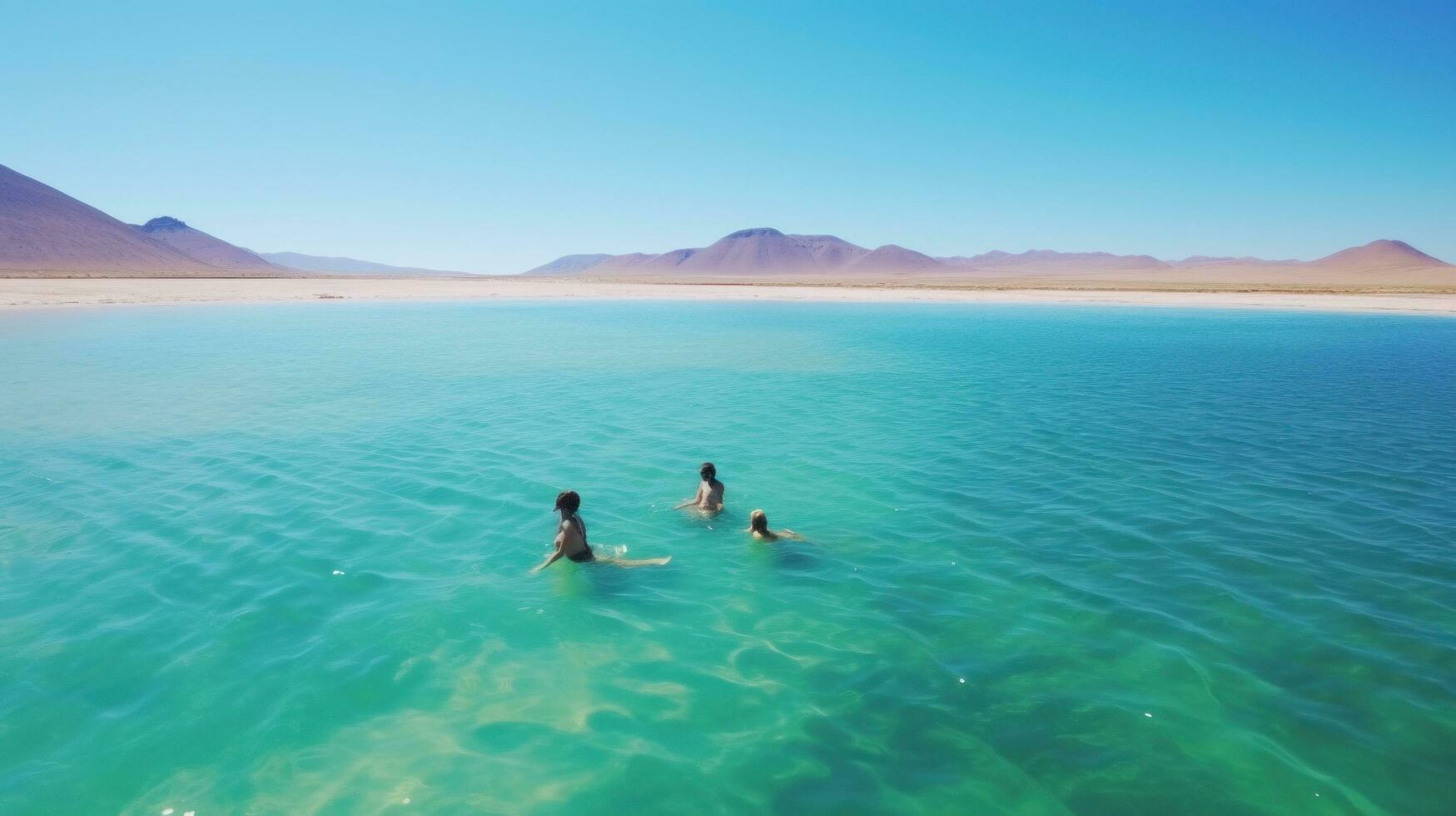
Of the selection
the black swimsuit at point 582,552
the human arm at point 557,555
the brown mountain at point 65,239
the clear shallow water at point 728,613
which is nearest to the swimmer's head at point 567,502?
the black swimsuit at point 582,552

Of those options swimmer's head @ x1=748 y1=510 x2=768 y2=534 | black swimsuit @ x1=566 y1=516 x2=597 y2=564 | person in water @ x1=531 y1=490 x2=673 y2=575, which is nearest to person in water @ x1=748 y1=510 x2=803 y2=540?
swimmer's head @ x1=748 y1=510 x2=768 y2=534

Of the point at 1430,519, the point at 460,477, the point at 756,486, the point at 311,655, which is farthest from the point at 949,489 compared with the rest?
the point at 311,655

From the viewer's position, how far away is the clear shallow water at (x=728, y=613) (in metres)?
5.48

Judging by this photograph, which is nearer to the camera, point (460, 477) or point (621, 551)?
point (621, 551)

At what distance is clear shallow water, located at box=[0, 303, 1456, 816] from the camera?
18.0 feet

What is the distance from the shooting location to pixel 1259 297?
73.9m

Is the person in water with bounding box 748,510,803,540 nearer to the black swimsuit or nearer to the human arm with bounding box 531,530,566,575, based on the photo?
the black swimsuit

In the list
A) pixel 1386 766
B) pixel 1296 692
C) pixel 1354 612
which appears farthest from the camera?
pixel 1354 612

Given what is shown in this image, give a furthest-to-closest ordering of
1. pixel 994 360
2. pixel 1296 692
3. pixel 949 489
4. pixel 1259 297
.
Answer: pixel 1259 297 → pixel 994 360 → pixel 949 489 → pixel 1296 692

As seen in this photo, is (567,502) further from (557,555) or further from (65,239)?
(65,239)

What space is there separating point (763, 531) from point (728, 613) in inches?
75.3

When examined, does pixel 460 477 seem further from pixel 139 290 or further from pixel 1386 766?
pixel 139 290

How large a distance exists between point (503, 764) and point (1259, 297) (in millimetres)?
90366

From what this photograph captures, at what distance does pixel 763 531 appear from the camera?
978cm
